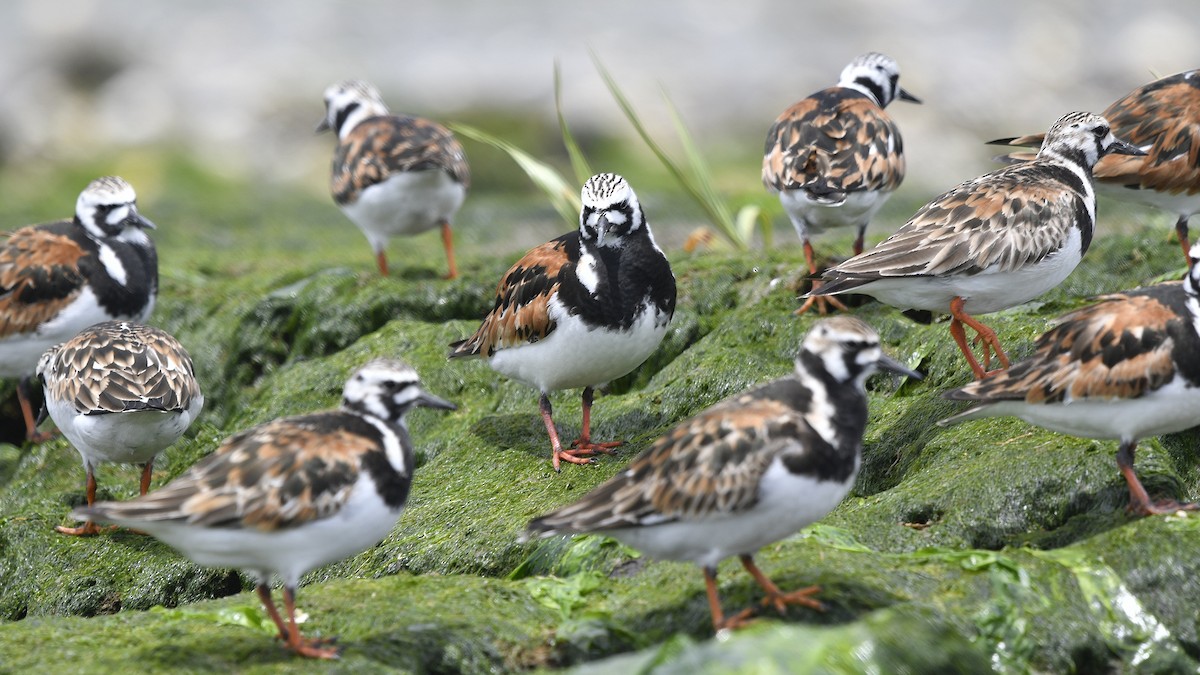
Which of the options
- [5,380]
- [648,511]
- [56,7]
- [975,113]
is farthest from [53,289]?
[56,7]

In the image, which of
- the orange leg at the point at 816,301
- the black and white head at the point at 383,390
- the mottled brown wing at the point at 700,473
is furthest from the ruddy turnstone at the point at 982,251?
the black and white head at the point at 383,390

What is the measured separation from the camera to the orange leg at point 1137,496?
557 cm

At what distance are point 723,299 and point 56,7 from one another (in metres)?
21.4

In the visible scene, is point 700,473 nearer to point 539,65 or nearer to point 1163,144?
point 1163,144

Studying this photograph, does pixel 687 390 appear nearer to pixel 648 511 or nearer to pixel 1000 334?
pixel 1000 334

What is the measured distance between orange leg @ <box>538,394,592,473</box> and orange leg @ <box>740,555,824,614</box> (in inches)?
84.2

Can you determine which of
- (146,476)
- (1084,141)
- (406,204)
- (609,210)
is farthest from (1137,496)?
(406,204)

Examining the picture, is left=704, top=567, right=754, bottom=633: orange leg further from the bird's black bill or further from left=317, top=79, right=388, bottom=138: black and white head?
left=317, top=79, right=388, bottom=138: black and white head

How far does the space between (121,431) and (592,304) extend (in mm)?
2736

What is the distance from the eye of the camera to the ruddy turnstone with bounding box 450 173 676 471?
281 inches

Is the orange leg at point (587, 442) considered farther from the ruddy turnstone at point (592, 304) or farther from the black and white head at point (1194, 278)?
the black and white head at point (1194, 278)

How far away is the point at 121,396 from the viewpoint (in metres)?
7.35

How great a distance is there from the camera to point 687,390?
25.5ft

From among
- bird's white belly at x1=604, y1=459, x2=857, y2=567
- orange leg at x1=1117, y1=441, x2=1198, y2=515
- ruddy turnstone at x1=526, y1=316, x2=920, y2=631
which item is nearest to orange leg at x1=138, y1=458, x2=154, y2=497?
ruddy turnstone at x1=526, y1=316, x2=920, y2=631
